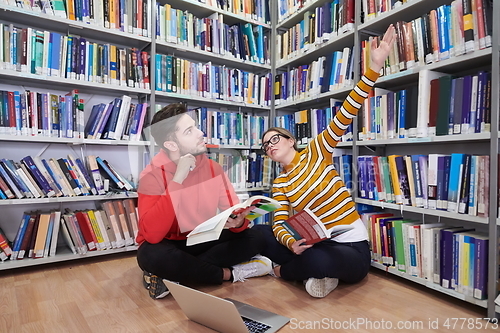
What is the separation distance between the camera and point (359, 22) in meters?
2.07

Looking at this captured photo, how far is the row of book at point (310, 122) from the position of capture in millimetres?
2254

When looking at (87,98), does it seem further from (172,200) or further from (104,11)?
(172,200)

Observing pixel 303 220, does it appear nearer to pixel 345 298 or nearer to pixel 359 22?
pixel 345 298

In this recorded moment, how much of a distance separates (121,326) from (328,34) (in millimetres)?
2097

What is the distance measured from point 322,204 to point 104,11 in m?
1.87

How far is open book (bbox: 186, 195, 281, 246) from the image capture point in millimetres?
1202

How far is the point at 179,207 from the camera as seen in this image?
1.55m

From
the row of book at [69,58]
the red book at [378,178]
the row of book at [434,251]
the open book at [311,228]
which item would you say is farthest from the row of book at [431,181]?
the row of book at [69,58]

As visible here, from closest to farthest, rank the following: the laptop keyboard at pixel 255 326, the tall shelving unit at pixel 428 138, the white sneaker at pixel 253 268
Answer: the laptop keyboard at pixel 255 326 → the tall shelving unit at pixel 428 138 → the white sneaker at pixel 253 268

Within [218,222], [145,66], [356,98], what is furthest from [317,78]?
[218,222]

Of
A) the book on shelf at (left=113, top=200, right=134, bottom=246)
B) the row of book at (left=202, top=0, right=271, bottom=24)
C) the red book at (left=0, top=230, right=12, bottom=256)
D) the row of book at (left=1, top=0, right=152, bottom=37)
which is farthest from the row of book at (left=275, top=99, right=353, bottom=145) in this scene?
the red book at (left=0, top=230, right=12, bottom=256)

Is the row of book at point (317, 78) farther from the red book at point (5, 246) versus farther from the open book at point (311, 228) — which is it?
the red book at point (5, 246)

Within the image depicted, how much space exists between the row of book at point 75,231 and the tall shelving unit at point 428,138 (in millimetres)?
1520

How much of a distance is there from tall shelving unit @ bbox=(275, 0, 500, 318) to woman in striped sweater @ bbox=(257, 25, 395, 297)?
263mm
